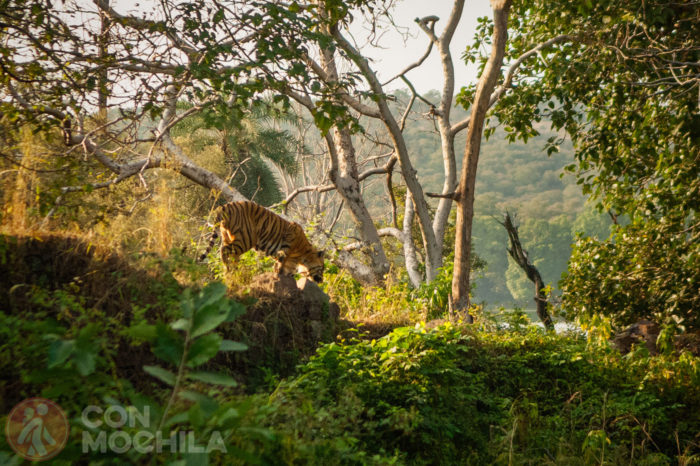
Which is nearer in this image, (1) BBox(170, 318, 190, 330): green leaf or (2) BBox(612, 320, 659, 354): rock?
(1) BBox(170, 318, 190, 330): green leaf

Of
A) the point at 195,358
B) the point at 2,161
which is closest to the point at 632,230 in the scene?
the point at 195,358

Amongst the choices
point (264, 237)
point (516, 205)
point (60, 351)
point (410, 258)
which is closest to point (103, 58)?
point (264, 237)

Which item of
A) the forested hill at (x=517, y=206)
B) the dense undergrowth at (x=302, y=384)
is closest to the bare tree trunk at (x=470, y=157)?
the dense undergrowth at (x=302, y=384)

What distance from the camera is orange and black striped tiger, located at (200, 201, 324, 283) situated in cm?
630

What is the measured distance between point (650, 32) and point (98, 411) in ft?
24.0

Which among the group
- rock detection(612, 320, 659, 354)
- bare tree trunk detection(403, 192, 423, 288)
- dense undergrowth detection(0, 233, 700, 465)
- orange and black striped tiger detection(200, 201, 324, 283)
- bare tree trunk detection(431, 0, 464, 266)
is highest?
bare tree trunk detection(431, 0, 464, 266)

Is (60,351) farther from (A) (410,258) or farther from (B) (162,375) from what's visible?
(A) (410,258)

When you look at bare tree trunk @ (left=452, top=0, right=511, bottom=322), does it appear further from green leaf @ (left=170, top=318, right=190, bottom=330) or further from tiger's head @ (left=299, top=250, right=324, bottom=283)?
green leaf @ (left=170, top=318, right=190, bottom=330)

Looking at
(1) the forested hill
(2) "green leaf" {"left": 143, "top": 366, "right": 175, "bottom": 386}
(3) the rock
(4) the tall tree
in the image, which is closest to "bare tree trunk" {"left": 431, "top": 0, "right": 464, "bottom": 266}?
(4) the tall tree

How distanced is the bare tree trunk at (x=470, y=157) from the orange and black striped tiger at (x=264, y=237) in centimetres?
213

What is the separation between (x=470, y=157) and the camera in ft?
24.0

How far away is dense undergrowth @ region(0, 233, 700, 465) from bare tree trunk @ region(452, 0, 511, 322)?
664 mm

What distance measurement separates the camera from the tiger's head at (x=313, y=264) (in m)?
7.21

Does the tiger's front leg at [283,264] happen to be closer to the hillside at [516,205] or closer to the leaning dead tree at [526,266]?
the leaning dead tree at [526,266]
